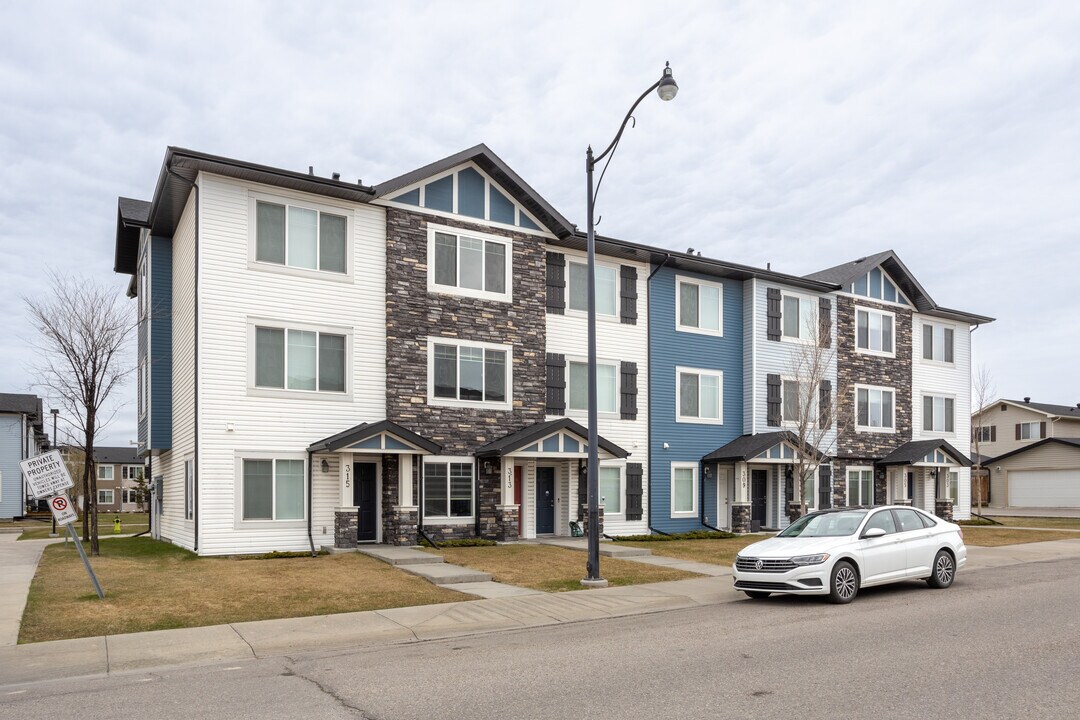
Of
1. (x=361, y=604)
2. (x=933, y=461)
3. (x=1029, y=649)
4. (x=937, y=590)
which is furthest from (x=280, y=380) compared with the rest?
(x=933, y=461)

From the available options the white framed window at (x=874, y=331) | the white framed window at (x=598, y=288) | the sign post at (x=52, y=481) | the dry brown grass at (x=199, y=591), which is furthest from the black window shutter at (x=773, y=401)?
the sign post at (x=52, y=481)

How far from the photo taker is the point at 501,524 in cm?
2361

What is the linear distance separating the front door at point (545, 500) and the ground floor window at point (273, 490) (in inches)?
292

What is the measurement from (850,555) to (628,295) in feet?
48.8

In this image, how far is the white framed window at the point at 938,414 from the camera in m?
35.6

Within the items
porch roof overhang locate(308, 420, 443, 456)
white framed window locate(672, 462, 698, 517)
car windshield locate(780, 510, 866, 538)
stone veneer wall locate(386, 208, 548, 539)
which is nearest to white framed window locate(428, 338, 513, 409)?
stone veneer wall locate(386, 208, 548, 539)

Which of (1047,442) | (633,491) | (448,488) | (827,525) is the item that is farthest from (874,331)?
(1047,442)

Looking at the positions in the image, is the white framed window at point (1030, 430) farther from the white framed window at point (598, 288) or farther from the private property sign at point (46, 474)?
the private property sign at point (46, 474)

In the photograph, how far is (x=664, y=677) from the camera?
27.7ft

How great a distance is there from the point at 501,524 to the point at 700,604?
10.4 metres

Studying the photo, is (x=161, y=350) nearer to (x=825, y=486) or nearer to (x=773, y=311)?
(x=773, y=311)

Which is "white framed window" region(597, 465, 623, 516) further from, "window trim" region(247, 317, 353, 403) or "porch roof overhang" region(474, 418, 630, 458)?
"window trim" region(247, 317, 353, 403)

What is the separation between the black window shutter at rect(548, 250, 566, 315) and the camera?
2594 cm

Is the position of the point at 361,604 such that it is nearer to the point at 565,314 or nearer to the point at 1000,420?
the point at 565,314
